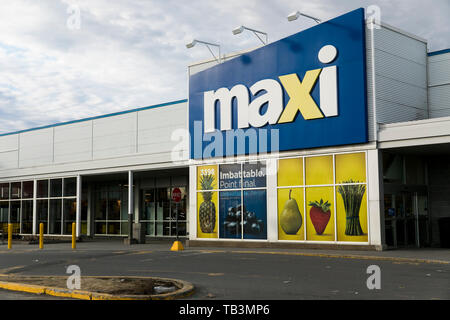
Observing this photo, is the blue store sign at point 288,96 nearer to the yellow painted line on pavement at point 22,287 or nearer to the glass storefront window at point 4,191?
the yellow painted line on pavement at point 22,287

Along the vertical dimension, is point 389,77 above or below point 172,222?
above

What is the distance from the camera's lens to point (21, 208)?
1393 inches

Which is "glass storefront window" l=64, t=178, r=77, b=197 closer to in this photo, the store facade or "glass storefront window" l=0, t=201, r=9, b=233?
"glass storefront window" l=0, t=201, r=9, b=233

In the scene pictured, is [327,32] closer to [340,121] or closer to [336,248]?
[340,121]

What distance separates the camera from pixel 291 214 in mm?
21656

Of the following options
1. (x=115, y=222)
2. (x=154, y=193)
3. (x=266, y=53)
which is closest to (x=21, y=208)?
(x=115, y=222)

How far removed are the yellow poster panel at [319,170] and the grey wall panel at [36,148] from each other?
22.5 meters

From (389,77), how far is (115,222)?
22.4 m

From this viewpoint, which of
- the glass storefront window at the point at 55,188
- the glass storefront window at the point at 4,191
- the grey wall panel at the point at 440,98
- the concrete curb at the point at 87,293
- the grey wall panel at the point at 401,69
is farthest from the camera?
the glass storefront window at the point at 4,191

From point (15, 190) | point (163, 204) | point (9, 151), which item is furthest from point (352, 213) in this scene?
point (9, 151)

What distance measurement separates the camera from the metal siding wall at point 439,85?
2191 cm

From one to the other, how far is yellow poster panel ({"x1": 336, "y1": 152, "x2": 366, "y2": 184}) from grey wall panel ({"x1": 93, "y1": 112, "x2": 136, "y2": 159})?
1644cm

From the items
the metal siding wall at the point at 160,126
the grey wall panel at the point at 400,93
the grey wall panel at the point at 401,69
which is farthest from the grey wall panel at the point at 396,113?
the metal siding wall at the point at 160,126

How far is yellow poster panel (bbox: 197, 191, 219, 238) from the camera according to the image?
24270mm
